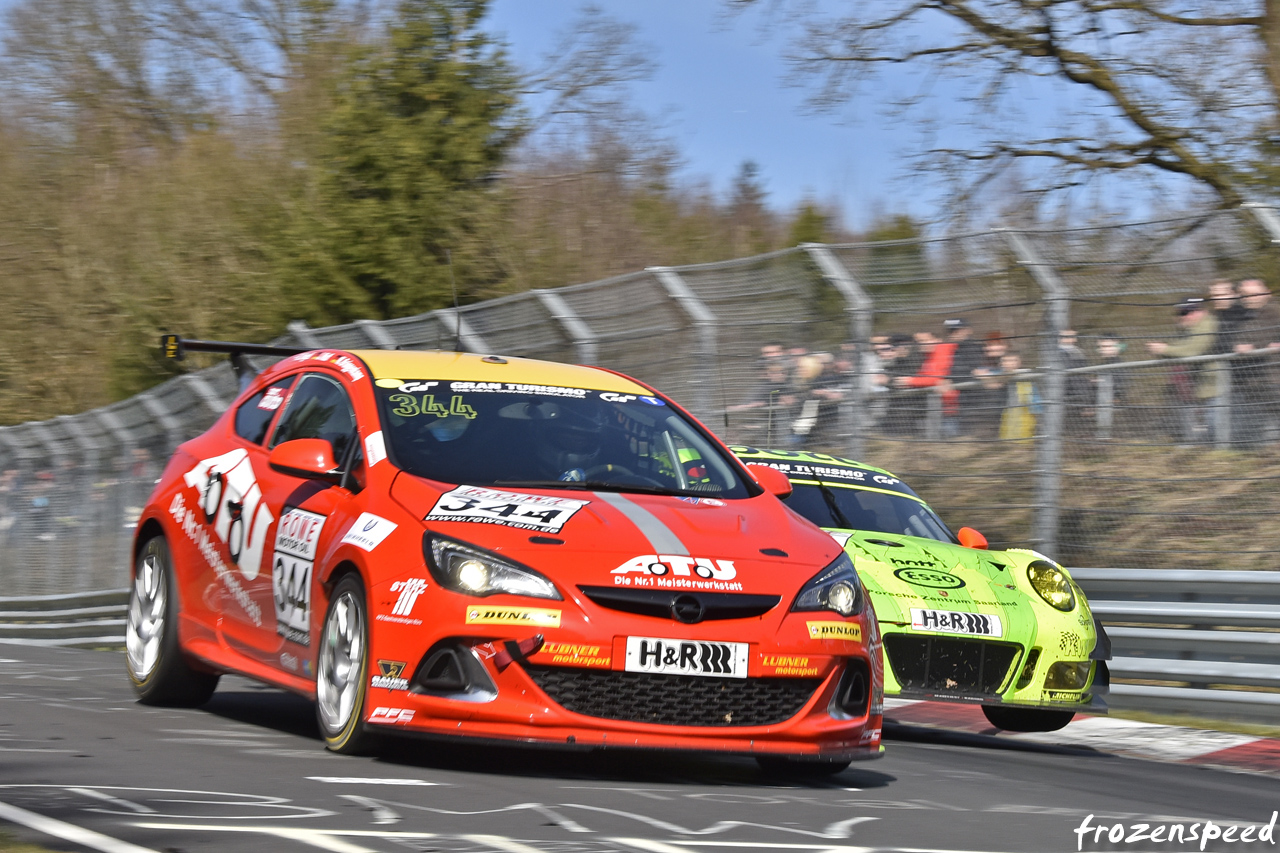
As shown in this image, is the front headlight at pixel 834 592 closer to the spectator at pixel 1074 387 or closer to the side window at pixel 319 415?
the side window at pixel 319 415

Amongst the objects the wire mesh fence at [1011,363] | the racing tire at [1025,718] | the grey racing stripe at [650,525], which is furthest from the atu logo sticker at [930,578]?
the grey racing stripe at [650,525]

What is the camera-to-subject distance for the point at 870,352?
1109 cm

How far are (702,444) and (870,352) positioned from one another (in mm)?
4627

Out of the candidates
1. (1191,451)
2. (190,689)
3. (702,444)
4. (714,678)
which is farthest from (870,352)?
(714,678)

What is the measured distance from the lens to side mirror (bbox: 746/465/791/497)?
6.41 metres

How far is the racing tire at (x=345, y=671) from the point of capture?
5.33 metres

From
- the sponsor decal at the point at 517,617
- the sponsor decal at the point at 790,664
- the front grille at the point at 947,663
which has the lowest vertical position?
the front grille at the point at 947,663

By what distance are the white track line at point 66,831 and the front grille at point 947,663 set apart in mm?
4203

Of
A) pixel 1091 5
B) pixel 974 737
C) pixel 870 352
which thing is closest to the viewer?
pixel 974 737

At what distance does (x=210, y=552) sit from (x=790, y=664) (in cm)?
287

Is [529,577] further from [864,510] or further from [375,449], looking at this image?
[864,510]

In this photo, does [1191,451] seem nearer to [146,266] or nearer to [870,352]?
[870,352]

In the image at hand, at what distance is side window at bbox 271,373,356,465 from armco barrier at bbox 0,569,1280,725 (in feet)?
15.5

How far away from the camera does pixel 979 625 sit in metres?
7.65
